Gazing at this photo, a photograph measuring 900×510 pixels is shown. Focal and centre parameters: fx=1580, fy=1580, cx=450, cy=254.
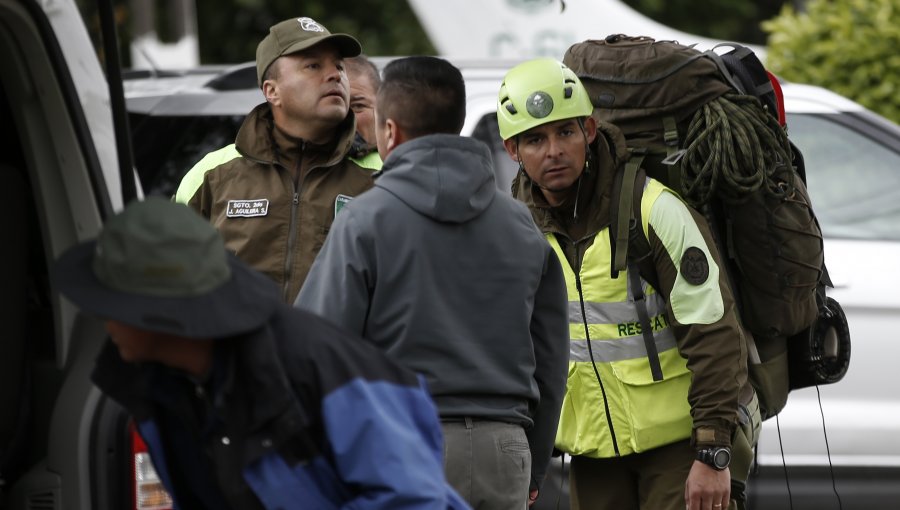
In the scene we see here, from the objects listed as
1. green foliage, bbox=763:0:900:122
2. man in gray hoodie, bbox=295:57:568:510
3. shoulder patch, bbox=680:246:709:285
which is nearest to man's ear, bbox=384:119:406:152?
man in gray hoodie, bbox=295:57:568:510

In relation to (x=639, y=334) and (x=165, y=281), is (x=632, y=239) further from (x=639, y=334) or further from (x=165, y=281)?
(x=165, y=281)

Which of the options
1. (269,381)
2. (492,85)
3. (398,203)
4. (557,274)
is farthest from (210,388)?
(492,85)

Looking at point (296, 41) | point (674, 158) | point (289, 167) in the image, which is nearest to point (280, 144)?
point (289, 167)

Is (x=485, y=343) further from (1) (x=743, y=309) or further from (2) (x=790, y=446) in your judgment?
(2) (x=790, y=446)

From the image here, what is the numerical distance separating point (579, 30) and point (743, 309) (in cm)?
548

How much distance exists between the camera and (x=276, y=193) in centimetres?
417

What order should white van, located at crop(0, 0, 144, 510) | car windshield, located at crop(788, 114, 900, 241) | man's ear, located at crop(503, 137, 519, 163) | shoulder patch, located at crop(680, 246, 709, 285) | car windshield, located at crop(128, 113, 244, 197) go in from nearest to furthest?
white van, located at crop(0, 0, 144, 510)
shoulder patch, located at crop(680, 246, 709, 285)
man's ear, located at crop(503, 137, 519, 163)
car windshield, located at crop(128, 113, 244, 197)
car windshield, located at crop(788, 114, 900, 241)

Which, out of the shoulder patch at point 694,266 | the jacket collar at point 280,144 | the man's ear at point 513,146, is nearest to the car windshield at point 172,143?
the jacket collar at point 280,144

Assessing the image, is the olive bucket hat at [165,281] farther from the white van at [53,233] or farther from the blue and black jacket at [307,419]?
the white van at [53,233]

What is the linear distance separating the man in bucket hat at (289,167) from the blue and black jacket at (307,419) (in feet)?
5.24

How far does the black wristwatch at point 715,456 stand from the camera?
409cm

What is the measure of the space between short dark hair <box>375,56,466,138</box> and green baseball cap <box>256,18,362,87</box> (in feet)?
2.70

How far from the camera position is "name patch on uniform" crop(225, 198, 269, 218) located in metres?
4.13

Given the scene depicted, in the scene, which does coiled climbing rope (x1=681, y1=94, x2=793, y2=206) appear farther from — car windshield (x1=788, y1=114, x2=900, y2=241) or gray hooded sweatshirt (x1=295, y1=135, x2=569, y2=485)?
car windshield (x1=788, y1=114, x2=900, y2=241)
